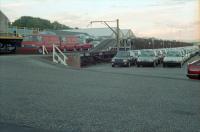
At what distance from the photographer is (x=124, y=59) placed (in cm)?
4034

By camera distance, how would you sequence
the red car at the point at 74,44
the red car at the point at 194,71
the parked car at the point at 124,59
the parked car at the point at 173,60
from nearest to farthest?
1. the red car at the point at 194,71
2. the parked car at the point at 173,60
3. the parked car at the point at 124,59
4. the red car at the point at 74,44

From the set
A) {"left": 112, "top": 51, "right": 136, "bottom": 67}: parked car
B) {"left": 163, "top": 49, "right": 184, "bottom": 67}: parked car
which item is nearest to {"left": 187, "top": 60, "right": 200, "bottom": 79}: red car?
{"left": 163, "top": 49, "right": 184, "bottom": 67}: parked car

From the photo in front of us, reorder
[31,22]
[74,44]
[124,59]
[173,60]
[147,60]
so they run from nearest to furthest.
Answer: [173,60], [147,60], [124,59], [74,44], [31,22]

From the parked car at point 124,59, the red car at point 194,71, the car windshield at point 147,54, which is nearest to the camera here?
the red car at point 194,71

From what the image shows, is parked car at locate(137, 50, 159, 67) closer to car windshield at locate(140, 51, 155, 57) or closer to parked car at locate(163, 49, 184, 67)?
car windshield at locate(140, 51, 155, 57)

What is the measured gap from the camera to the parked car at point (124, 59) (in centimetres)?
4006

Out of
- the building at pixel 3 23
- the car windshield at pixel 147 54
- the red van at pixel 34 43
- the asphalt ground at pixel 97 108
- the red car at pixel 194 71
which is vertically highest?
the building at pixel 3 23

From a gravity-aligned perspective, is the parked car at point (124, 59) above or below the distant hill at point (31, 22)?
below

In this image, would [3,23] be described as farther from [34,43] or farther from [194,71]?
[194,71]

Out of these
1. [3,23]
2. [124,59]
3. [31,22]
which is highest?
[31,22]

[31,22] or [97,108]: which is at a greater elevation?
[31,22]

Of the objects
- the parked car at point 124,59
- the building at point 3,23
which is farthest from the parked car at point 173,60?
the building at point 3,23

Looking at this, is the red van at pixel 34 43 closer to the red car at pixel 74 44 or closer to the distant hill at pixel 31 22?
the red car at pixel 74 44

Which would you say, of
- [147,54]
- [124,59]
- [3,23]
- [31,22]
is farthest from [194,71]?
[31,22]
